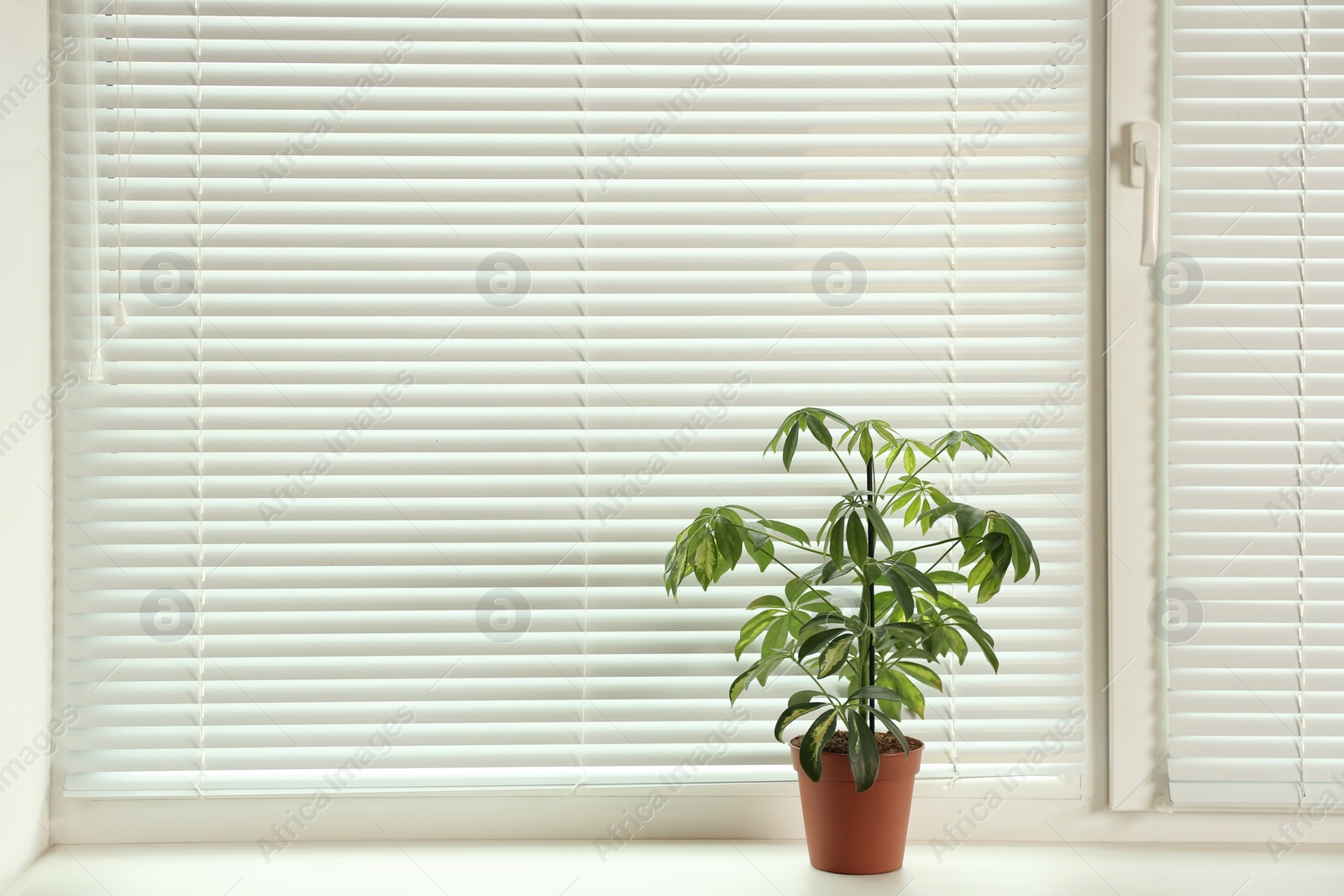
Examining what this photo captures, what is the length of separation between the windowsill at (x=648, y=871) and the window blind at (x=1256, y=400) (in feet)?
0.43

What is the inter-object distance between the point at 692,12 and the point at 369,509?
908 millimetres

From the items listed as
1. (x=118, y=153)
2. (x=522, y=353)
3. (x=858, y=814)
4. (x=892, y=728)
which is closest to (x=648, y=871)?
(x=858, y=814)

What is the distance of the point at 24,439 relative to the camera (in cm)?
127

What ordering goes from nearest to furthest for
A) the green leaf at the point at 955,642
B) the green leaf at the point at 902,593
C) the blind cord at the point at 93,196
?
the green leaf at the point at 902,593
the green leaf at the point at 955,642
the blind cord at the point at 93,196

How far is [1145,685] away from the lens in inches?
54.2

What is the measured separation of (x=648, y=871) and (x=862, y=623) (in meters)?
0.48

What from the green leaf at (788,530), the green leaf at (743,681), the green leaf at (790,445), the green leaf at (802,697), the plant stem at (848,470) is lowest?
the green leaf at (802,697)

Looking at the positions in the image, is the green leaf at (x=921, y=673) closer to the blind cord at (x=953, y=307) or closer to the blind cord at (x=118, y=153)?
the blind cord at (x=953, y=307)

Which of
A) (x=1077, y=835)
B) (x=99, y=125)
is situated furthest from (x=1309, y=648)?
(x=99, y=125)

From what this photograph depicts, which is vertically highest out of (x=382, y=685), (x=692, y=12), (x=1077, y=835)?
(x=692, y=12)

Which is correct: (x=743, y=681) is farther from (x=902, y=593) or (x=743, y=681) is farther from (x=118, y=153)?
(x=118, y=153)

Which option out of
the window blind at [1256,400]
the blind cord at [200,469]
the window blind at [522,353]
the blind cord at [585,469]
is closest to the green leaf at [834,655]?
the window blind at [522,353]

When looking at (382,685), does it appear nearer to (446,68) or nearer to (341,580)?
(341,580)

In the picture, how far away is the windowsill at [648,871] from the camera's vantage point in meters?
1.23
